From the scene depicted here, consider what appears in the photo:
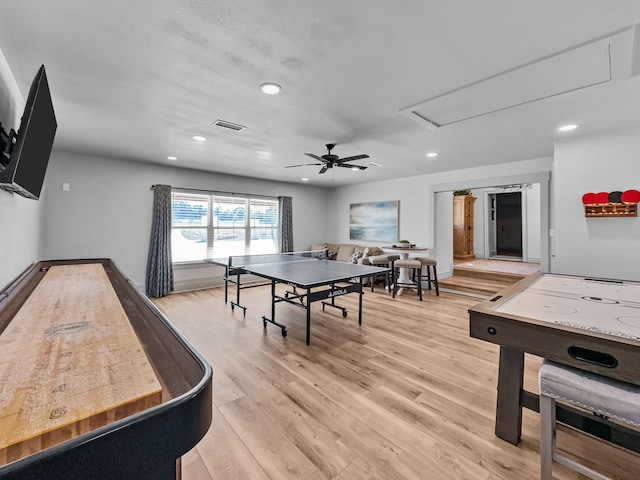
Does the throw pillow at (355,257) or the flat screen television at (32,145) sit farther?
the throw pillow at (355,257)

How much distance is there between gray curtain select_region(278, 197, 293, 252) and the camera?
699 centimetres

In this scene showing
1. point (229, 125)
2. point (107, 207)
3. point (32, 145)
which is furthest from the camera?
point (107, 207)

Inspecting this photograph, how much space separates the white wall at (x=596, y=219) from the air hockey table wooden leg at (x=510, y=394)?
2.50m

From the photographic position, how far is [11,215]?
222 centimetres

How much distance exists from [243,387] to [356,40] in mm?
2656

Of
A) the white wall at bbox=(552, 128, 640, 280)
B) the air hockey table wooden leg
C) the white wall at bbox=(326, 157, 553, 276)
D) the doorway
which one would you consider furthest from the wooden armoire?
the air hockey table wooden leg

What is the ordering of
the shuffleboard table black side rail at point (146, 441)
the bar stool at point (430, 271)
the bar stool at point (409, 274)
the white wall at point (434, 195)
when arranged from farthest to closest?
the bar stool at point (430, 271)
the bar stool at point (409, 274)
the white wall at point (434, 195)
the shuffleboard table black side rail at point (146, 441)

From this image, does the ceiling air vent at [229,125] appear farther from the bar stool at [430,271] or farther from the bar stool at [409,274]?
the bar stool at [430,271]

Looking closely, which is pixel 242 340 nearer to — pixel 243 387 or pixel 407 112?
pixel 243 387

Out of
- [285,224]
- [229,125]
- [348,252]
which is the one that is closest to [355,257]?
[348,252]

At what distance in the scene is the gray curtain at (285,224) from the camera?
22.9ft

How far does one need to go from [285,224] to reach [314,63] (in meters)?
5.16

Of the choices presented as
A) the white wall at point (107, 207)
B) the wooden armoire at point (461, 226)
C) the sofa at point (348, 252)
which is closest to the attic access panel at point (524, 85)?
the sofa at point (348, 252)

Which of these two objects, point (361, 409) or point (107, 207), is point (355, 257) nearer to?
point (361, 409)
